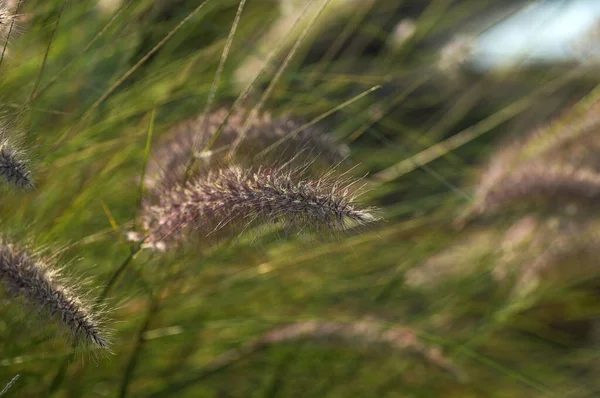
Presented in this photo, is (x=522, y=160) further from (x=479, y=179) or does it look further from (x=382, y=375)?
(x=382, y=375)

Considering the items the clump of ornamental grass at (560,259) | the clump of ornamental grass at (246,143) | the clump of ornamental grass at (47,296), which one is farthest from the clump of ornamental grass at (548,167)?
the clump of ornamental grass at (47,296)

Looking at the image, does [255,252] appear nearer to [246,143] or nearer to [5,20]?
[246,143]

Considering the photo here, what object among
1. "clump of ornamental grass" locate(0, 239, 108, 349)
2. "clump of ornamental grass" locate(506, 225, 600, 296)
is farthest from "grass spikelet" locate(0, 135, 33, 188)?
"clump of ornamental grass" locate(506, 225, 600, 296)

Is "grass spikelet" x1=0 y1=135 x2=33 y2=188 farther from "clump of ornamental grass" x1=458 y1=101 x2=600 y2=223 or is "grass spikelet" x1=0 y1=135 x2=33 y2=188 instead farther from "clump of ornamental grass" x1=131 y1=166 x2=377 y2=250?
"clump of ornamental grass" x1=458 y1=101 x2=600 y2=223

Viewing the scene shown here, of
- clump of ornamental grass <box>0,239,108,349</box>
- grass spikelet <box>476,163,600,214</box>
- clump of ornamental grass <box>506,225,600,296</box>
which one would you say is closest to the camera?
clump of ornamental grass <box>0,239,108,349</box>

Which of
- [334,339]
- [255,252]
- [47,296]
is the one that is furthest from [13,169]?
[255,252]
